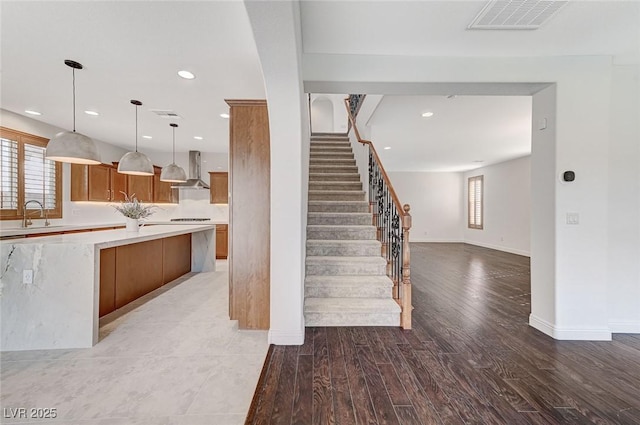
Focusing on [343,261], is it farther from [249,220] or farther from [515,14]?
[515,14]

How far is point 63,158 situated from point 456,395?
13.5 ft

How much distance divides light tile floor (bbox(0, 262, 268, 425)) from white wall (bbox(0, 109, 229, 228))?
10.7 feet

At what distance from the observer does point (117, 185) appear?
5.90 meters

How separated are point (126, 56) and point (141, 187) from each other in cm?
443

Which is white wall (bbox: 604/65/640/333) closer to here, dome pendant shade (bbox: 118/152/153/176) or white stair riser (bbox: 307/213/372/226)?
white stair riser (bbox: 307/213/372/226)

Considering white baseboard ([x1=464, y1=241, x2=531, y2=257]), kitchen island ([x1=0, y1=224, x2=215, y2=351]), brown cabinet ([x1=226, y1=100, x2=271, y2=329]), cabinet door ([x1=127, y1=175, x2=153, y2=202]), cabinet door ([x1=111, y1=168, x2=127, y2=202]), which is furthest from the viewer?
white baseboard ([x1=464, y1=241, x2=531, y2=257])

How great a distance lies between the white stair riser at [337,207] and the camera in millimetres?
4273

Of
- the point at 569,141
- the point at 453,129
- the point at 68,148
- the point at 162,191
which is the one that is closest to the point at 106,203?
the point at 162,191

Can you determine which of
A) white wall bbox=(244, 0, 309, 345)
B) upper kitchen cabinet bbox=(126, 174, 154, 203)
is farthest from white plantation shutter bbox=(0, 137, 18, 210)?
white wall bbox=(244, 0, 309, 345)

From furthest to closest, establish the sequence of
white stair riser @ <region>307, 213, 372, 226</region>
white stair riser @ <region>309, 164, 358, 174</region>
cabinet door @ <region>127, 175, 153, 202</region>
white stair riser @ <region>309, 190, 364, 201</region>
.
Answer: cabinet door @ <region>127, 175, 153, 202</region> → white stair riser @ <region>309, 164, 358, 174</region> → white stair riser @ <region>309, 190, 364, 201</region> → white stair riser @ <region>307, 213, 372, 226</region>

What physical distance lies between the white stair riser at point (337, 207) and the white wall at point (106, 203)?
364 centimetres

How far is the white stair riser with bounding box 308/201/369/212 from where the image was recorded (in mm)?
4273

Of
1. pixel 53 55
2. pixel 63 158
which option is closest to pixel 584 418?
pixel 63 158

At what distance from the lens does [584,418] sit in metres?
1.59
